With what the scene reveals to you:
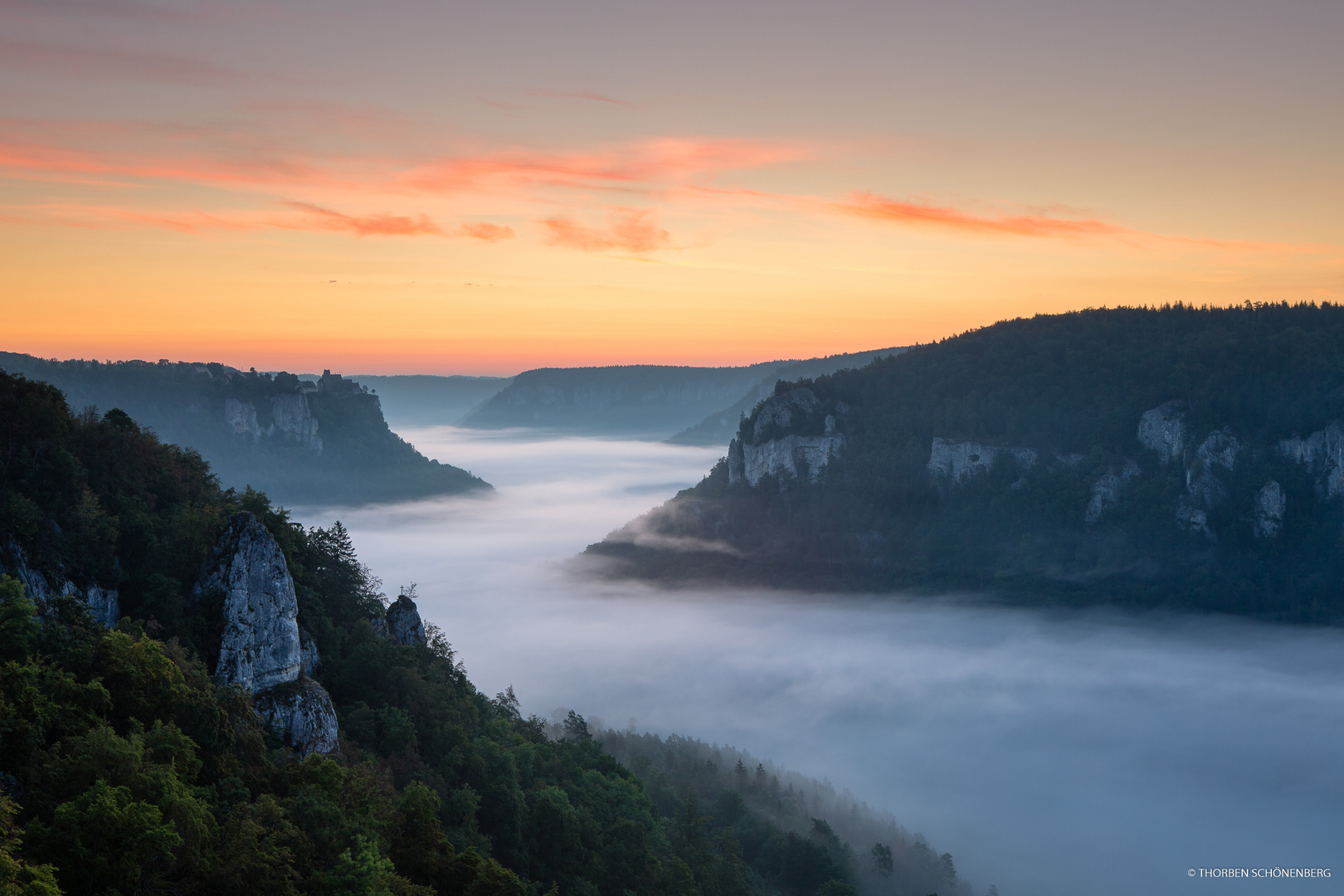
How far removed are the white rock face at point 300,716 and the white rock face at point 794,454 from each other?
495ft

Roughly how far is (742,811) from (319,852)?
183 ft

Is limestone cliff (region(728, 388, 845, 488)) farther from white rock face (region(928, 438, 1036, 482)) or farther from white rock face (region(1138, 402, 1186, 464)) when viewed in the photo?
white rock face (region(1138, 402, 1186, 464))

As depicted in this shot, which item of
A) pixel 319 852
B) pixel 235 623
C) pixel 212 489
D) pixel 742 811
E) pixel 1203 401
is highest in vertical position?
pixel 1203 401

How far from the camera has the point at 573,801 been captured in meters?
46.9

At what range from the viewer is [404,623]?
2055 inches

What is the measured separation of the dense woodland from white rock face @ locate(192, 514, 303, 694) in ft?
3.57

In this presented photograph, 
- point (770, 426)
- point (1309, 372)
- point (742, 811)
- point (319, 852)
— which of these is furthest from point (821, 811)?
point (1309, 372)

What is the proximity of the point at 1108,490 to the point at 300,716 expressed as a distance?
557 feet

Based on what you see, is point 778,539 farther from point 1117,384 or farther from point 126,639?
point 126,639

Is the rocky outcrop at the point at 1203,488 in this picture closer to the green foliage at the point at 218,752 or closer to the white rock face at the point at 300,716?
the green foliage at the point at 218,752

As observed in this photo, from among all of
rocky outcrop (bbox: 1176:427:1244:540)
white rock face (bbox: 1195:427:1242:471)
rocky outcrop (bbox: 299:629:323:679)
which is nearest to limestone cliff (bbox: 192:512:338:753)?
rocky outcrop (bbox: 299:629:323:679)

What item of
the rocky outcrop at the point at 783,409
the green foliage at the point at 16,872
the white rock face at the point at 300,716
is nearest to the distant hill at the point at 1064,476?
the rocky outcrop at the point at 783,409

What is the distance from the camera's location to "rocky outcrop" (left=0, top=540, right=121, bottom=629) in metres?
32.0

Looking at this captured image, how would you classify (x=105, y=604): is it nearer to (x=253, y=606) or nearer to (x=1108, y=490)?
(x=253, y=606)
